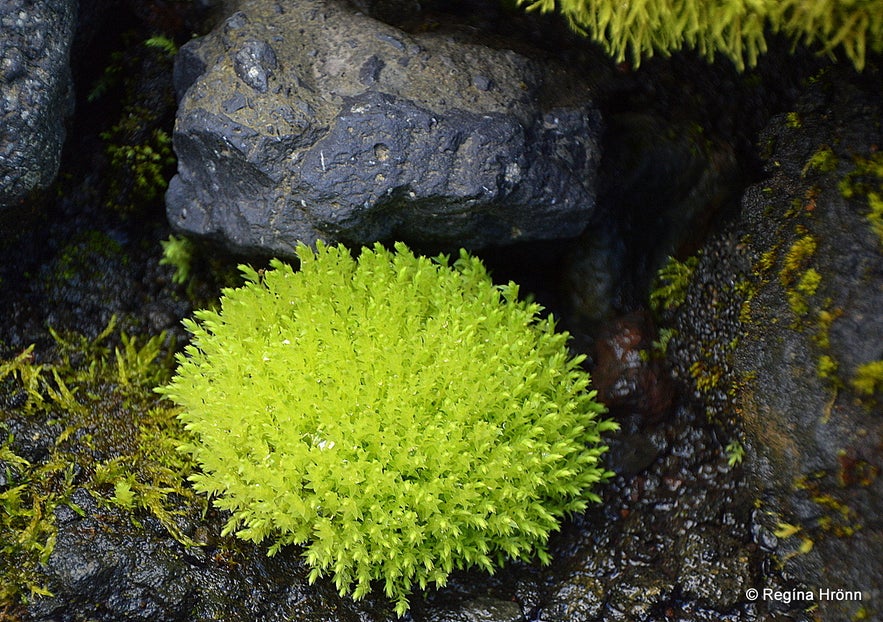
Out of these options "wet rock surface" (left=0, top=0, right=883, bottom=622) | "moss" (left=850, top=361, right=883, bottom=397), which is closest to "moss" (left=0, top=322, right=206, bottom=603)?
"wet rock surface" (left=0, top=0, right=883, bottom=622)

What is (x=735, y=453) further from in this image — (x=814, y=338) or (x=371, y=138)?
(x=371, y=138)

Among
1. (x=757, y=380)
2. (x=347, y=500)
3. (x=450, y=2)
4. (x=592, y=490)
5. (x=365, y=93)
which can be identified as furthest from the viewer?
(x=450, y=2)

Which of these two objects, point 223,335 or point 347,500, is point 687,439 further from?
point 223,335

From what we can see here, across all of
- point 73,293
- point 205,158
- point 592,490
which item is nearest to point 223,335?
point 205,158

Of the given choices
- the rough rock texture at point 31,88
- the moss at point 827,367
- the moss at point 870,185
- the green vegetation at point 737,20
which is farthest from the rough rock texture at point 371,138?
the moss at point 827,367

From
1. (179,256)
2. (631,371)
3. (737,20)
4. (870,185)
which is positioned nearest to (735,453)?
(631,371)

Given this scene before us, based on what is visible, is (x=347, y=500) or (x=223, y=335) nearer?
(x=347, y=500)

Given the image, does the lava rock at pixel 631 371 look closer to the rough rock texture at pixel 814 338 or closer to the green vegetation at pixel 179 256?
the rough rock texture at pixel 814 338

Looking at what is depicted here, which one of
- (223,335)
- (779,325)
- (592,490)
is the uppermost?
(779,325)
